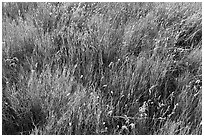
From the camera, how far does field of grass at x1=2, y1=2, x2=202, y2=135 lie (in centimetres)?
209

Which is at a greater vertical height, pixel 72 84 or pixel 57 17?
pixel 57 17

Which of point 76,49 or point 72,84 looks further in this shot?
point 76,49

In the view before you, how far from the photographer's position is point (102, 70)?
247 cm

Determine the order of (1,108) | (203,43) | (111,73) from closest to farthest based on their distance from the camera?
(1,108) → (111,73) → (203,43)

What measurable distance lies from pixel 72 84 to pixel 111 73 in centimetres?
36

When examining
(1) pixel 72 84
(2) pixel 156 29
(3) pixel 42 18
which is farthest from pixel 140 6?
(1) pixel 72 84

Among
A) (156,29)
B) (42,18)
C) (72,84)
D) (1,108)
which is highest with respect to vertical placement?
(42,18)

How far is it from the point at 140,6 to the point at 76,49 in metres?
1.38

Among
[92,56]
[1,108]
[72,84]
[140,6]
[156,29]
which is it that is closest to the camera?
[1,108]

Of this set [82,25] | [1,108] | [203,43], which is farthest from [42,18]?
[203,43]

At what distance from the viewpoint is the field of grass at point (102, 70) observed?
82.2 inches

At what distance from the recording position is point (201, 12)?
3.63 m

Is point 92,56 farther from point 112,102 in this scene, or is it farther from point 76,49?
point 112,102

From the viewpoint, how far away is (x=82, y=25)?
130 inches
